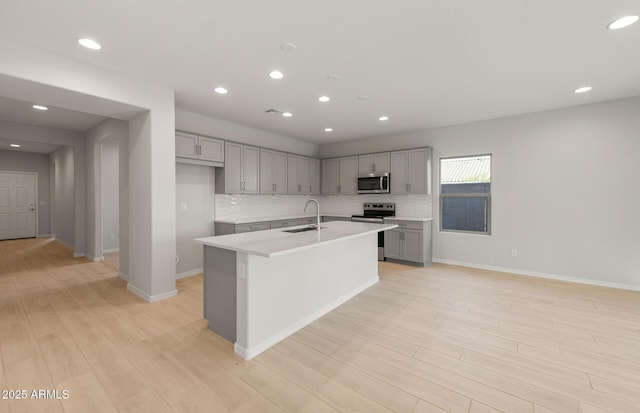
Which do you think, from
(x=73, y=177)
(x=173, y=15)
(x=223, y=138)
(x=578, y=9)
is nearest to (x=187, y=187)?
(x=223, y=138)

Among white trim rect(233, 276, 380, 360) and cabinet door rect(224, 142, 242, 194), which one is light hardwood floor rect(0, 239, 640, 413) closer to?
white trim rect(233, 276, 380, 360)

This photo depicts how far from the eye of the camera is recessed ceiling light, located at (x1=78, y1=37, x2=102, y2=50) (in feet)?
8.23

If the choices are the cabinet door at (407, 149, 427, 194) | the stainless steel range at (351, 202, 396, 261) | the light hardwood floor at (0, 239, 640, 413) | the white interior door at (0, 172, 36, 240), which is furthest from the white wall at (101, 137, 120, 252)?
the cabinet door at (407, 149, 427, 194)

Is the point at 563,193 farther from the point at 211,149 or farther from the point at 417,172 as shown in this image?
the point at 211,149

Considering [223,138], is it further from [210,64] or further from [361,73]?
[361,73]

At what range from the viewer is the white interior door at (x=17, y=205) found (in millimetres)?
8086

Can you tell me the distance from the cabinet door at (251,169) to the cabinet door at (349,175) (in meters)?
2.19

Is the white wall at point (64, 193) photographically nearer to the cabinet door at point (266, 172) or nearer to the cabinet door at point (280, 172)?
the cabinet door at point (266, 172)

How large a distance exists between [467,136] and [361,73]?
3.22 meters

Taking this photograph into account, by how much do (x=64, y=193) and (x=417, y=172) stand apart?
903cm

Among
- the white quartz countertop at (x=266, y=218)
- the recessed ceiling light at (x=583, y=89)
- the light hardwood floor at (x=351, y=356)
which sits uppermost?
the recessed ceiling light at (x=583, y=89)

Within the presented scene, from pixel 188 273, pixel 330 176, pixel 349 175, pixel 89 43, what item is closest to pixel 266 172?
pixel 330 176

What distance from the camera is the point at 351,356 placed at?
2.35 meters

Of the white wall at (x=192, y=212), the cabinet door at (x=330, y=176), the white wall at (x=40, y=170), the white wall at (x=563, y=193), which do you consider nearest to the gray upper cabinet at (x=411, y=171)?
the white wall at (x=563, y=193)
